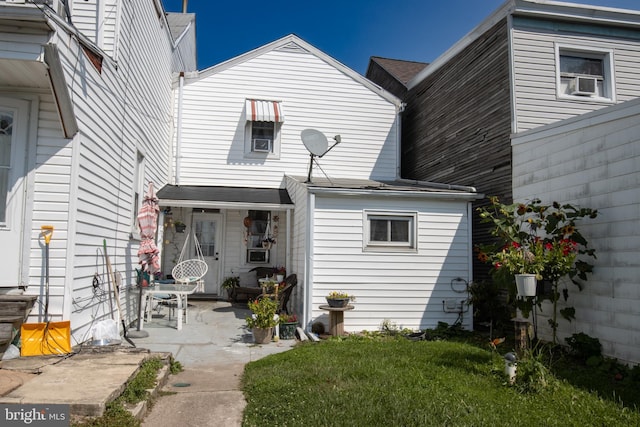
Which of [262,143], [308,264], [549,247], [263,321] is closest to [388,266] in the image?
[308,264]

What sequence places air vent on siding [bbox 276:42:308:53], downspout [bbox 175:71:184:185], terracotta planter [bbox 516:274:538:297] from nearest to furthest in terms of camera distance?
terracotta planter [bbox 516:274:538:297] < downspout [bbox 175:71:184:185] < air vent on siding [bbox 276:42:308:53]

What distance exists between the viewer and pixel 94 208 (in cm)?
633

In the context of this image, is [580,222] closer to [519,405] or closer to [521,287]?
[521,287]

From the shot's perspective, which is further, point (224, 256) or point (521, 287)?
point (224, 256)

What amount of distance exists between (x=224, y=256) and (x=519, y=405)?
906 centimetres

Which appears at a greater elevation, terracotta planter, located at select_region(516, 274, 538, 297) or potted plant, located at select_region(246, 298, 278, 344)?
terracotta planter, located at select_region(516, 274, 538, 297)

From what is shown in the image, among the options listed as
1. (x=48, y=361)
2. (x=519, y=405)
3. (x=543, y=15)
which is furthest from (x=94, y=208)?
(x=543, y=15)

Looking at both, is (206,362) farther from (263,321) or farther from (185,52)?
(185,52)

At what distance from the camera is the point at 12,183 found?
212 inches

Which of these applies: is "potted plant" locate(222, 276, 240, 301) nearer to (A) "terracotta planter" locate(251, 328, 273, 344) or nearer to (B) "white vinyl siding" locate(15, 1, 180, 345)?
(B) "white vinyl siding" locate(15, 1, 180, 345)

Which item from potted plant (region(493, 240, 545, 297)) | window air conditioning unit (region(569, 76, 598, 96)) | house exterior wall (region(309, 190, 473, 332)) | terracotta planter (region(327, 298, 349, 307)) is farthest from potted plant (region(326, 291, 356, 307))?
window air conditioning unit (region(569, 76, 598, 96))

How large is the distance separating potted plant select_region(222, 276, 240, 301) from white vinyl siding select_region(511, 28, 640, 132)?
25.1ft

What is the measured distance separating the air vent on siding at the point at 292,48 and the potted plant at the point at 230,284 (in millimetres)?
6475

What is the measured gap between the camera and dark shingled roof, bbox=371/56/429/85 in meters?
15.1
